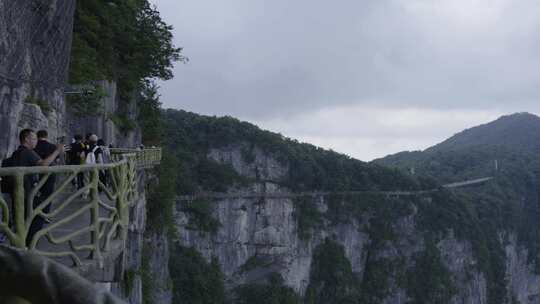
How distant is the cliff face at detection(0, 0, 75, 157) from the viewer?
9352 mm

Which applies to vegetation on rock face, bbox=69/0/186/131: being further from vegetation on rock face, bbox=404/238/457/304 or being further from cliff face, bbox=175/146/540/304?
vegetation on rock face, bbox=404/238/457/304

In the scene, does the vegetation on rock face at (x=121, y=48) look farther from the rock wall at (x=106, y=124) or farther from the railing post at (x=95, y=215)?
the railing post at (x=95, y=215)

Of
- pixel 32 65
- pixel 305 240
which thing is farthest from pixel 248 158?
pixel 32 65

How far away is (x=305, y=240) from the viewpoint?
204ft

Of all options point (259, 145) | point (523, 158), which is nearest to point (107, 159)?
point (259, 145)

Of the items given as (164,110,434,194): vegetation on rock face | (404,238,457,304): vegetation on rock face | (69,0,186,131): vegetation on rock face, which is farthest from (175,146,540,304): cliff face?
(69,0,186,131): vegetation on rock face

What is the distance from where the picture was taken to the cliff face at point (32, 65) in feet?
30.7

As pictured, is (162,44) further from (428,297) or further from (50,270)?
(428,297)

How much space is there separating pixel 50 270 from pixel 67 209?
6.38 m

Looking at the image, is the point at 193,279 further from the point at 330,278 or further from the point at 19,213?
the point at 19,213

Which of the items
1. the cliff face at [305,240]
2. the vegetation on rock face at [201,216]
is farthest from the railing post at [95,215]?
the vegetation on rock face at [201,216]

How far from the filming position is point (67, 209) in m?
7.96

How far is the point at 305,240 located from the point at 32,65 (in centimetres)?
5301

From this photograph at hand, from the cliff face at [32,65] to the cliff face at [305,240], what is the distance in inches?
1602
